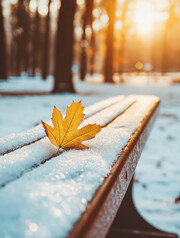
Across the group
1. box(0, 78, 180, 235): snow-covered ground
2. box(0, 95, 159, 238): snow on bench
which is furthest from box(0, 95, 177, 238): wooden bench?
box(0, 78, 180, 235): snow-covered ground

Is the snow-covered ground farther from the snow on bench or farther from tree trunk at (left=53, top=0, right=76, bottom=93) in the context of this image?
tree trunk at (left=53, top=0, right=76, bottom=93)

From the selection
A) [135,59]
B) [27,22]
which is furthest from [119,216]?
[135,59]

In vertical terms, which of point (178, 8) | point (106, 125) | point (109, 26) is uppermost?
point (178, 8)

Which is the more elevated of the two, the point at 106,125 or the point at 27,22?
the point at 27,22

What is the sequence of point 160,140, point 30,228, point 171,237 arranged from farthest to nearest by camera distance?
point 160,140
point 171,237
point 30,228

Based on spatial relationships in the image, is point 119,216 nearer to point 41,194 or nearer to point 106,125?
point 106,125

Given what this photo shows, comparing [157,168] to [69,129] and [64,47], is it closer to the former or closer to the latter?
[69,129]

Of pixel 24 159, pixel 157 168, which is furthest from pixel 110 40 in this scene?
pixel 24 159
